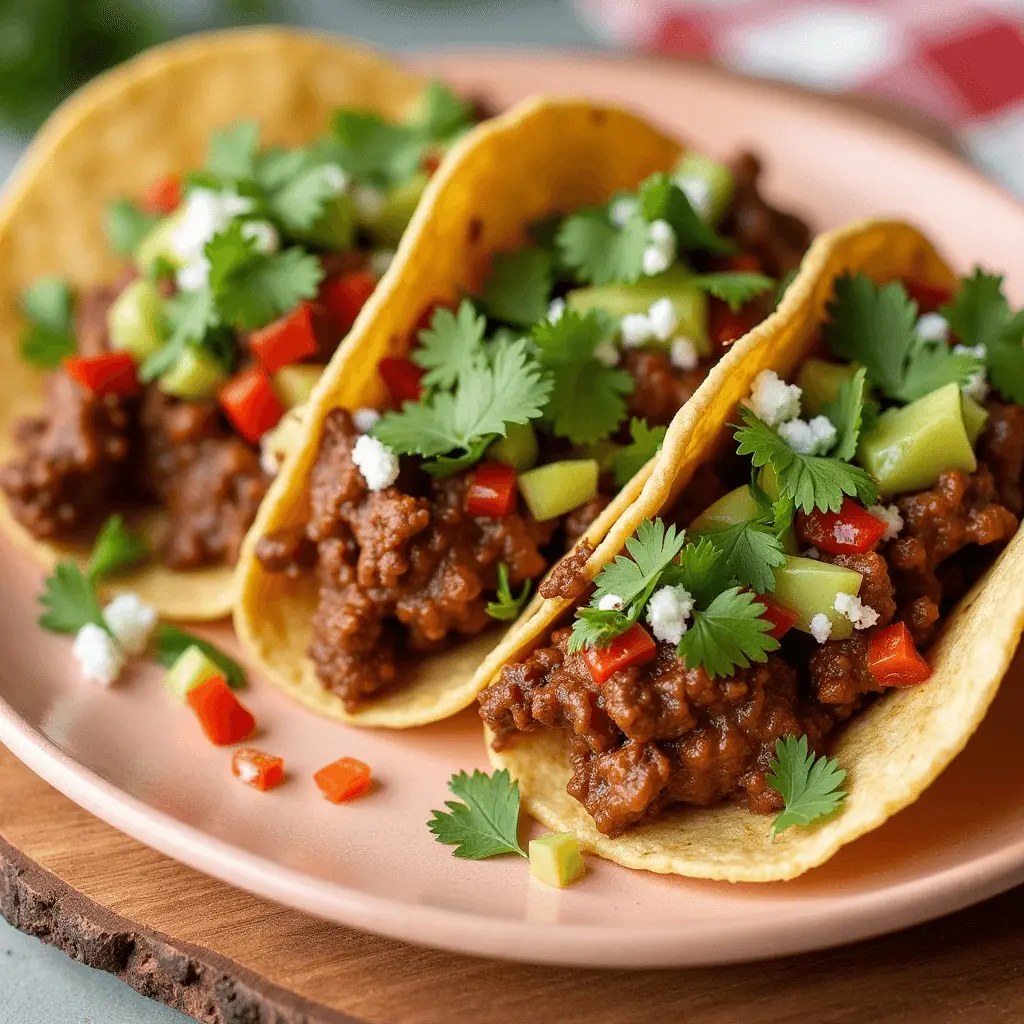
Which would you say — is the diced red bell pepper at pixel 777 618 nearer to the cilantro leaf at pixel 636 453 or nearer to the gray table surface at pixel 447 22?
the cilantro leaf at pixel 636 453

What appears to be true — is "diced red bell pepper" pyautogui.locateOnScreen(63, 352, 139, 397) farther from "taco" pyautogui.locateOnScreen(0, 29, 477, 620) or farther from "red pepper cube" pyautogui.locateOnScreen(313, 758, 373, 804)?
"red pepper cube" pyautogui.locateOnScreen(313, 758, 373, 804)

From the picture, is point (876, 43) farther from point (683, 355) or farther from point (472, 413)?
point (472, 413)

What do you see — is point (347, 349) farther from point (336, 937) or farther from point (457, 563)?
point (336, 937)

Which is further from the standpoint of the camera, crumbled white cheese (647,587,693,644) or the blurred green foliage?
the blurred green foliage

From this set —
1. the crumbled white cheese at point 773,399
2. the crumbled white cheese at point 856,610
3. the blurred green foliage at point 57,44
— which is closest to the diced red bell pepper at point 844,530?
the crumbled white cheese at point 856,610

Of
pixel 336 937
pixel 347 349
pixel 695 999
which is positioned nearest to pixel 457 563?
pixel 347 349

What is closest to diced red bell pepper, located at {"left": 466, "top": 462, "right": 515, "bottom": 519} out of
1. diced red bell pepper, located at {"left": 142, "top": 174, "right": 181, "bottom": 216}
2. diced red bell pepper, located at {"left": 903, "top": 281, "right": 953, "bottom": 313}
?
diced red bell pepper, located at {"left": 903, "top": 281, "right": 953, "bottom": 313}
